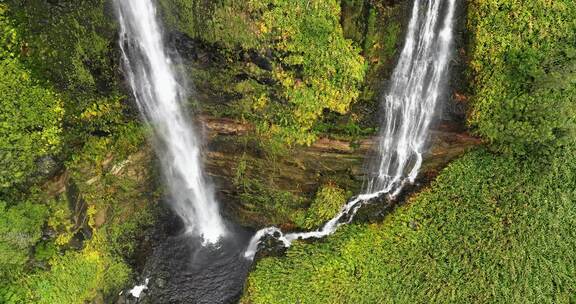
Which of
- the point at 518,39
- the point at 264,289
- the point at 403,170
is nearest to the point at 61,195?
the point at 264,289

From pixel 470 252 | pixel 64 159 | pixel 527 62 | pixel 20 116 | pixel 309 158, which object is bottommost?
pixel 470 252

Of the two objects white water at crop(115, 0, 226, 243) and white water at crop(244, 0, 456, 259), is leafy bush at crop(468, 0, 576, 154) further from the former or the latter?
white water at crop(115, 0, 226, 243)

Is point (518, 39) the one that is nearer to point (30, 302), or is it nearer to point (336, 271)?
point (336, 271)

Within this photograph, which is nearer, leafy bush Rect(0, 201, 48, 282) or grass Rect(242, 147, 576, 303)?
leafy bush Rect(0, 201, 48, 282)

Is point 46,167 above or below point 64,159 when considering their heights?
below

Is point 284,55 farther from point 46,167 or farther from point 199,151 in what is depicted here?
point 46,167

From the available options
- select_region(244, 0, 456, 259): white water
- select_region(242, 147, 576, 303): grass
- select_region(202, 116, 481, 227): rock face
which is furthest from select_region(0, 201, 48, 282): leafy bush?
select_region(244, 0, 456, 259): white water

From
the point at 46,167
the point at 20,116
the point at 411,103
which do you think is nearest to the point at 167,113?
the point at 46,167
